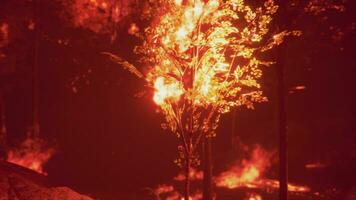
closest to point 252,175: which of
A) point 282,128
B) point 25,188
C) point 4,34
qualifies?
point 282,128

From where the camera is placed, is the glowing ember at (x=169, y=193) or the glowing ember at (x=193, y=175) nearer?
the glowing ember at (x=169, y=193)

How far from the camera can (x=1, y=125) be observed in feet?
85.3

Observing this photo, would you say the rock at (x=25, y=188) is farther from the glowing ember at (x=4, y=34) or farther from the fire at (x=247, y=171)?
the glowing ember at (x=4, y=34)

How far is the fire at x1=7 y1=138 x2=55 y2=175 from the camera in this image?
24.6 meters

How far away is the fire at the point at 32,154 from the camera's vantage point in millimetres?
24609

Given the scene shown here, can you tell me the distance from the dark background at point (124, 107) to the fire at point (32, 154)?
556 millimetres

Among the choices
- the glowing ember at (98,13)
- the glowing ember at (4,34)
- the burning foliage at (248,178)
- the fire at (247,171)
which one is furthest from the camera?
the glowing ember at (98,13)

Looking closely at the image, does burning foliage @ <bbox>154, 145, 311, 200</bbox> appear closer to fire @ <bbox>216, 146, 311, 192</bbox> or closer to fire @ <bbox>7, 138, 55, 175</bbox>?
fire @ <bbox>216, 146, 311, 192</bbox>

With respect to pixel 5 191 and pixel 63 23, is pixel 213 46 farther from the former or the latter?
pixel 63 23

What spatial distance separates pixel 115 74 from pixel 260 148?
9.94 meters

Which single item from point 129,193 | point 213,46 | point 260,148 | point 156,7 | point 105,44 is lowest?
point 129,193

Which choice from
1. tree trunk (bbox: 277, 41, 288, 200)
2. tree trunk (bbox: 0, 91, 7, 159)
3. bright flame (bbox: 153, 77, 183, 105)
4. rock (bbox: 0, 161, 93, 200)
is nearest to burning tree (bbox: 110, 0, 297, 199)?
bright flame (bbox: 153, 77, 183, 105)

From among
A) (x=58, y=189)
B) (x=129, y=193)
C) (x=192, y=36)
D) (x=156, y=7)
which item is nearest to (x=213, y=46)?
(x=192, y=36)

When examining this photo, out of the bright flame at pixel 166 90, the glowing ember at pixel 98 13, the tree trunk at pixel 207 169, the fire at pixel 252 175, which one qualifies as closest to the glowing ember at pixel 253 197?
the fire at pixel 252 175
